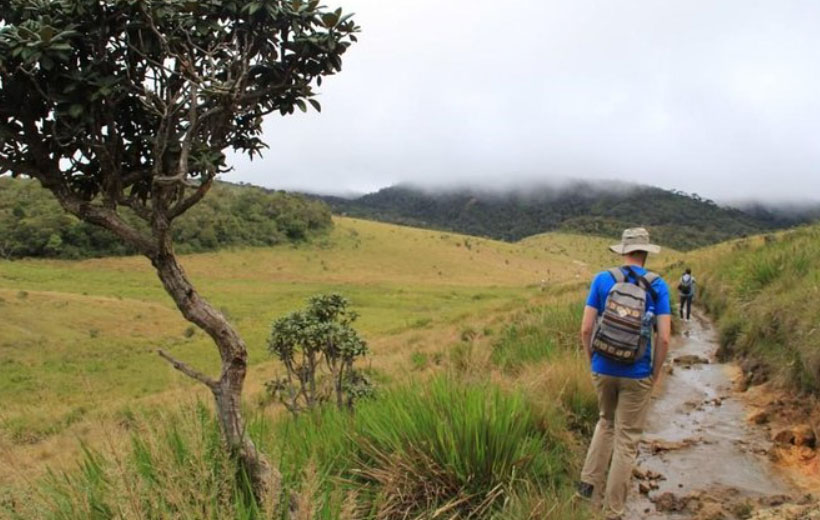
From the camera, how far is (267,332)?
33188mm

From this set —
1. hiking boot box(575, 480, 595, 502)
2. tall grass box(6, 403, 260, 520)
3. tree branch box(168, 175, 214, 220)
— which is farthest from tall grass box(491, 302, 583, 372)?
tree branch box(168, 175, 214, 220)

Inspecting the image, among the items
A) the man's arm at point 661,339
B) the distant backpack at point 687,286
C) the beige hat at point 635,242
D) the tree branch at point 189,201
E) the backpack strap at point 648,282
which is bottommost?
the distant backpack at point 687,286

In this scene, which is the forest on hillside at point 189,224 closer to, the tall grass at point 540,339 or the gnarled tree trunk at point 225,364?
the tall grass at point 540,339

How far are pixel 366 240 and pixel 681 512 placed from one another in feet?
292

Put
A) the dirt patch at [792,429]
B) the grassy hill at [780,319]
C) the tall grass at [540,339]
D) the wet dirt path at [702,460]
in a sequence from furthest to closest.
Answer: the tall grass at [540,339] → the grassy hill at [780,319] → the dirt patch at [792,429] → the wet dirt path at [702,460]

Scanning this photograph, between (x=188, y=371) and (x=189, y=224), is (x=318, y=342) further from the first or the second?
(x=189, y=224)

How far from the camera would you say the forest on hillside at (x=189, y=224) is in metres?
64.1

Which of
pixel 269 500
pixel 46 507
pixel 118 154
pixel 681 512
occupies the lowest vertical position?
pixel 681 512

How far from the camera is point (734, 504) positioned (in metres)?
4.82

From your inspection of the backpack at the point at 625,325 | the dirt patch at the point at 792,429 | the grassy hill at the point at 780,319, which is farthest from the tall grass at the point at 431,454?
the grassy hill at the point at 780,319

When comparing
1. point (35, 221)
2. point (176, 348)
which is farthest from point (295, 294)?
point (35, 221)

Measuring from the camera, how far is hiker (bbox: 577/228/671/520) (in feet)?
14.8

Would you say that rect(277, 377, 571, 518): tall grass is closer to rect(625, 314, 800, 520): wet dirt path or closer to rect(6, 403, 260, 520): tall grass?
rect(6, 403, 260, 520): tall grass

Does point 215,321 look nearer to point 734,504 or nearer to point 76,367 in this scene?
point 734,504
